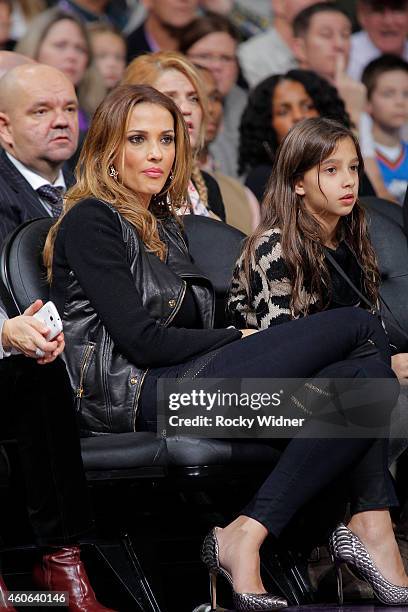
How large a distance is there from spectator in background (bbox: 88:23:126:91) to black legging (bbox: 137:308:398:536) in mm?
2682

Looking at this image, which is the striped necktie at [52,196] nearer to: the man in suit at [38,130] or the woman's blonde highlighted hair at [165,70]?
the man in suit at [38,130]

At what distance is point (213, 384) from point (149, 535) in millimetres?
436

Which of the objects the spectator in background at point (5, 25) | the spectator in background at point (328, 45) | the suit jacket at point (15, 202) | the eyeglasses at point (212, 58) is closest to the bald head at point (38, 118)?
the suit jacket at point (15, 202)

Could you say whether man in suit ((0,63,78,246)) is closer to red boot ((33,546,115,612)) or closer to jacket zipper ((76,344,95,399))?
jacket zipper ((76,344,95,399))

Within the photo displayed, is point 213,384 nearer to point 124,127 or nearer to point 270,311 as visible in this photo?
point 270,311

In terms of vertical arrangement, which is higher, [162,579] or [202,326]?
[202,326]

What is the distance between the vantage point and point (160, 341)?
9.89 feet

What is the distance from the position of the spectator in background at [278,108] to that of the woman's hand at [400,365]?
1731mm

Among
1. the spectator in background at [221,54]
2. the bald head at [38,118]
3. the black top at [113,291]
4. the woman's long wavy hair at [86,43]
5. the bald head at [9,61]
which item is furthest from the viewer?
the spectator in background at [221,54]

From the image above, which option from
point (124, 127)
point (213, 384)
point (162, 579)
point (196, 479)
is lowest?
point (162, 579)

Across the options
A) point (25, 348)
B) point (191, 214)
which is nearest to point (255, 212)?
point (191, 214)

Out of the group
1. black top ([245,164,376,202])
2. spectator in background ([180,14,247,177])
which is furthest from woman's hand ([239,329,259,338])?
spectator in background ([180,14,247,177])

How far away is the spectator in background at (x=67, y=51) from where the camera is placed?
514 cm

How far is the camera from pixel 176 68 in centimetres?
425
